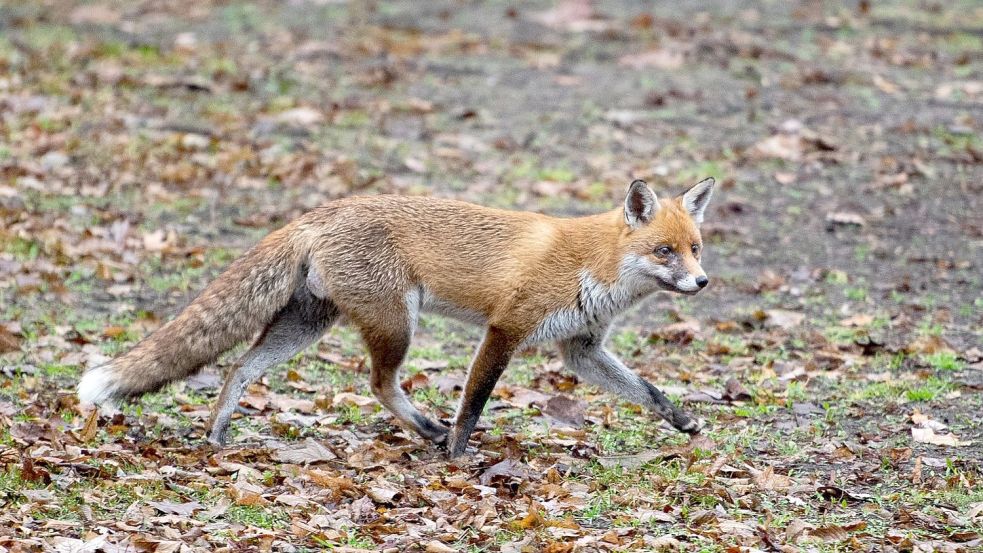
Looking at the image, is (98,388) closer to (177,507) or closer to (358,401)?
(177,507)

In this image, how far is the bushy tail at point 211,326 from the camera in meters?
6.67

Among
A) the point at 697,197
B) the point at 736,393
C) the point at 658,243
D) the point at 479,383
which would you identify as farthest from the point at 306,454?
the point at 736,393

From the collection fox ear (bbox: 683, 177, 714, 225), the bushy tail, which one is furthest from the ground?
fox ear (bbox: 683, 177, 714, 225)

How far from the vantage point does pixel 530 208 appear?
1168 centimetres

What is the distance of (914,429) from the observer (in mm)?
7195

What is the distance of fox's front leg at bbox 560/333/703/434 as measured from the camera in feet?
23.7

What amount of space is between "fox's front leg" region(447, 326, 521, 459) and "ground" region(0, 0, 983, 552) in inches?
6.2

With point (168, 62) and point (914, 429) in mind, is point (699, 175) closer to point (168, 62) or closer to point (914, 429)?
point (914, 429)

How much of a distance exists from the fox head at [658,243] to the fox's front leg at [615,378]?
53 centimetres

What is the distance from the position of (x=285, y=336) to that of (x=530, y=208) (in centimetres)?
487

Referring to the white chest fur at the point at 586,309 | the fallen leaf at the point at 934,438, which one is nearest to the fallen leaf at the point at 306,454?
the white chest fur at the point at 586,309

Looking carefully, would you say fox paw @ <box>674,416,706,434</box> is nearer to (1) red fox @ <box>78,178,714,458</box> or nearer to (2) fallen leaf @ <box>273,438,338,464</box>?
(1) red fox @ <box>78,178,714,458</box>

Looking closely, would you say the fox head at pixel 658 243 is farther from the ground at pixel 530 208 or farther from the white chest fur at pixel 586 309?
the ground at pixel 530 208

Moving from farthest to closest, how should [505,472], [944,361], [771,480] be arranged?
[944,361]
[505,472]
[771,480]
